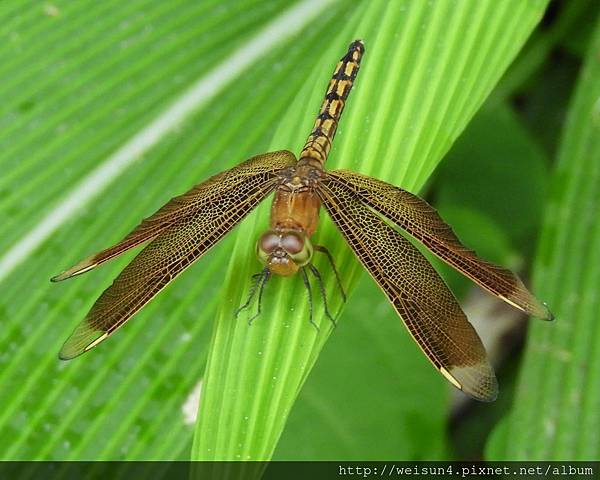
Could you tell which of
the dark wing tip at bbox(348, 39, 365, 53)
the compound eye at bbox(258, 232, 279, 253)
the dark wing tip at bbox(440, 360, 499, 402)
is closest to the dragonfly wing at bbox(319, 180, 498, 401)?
the dark wing tip at bbox(440, 360, 499, 402)

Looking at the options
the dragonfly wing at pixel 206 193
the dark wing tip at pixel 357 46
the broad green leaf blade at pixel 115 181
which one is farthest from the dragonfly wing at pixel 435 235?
the broad green leaf blade at pixel 115 181

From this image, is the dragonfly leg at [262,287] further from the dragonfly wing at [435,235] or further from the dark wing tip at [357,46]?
the dark wing tip at [357,46]

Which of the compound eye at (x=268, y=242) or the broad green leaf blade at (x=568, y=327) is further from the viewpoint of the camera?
the broad green leaf blade at (x=568, y=327)

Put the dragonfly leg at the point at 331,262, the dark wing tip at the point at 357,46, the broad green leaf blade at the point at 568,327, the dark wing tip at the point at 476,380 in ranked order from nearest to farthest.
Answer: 1. the dark wing tip at the point at 476,380
2. the dragonfly leg at the point at 331,262
3. the dark wing tip at the point at 357,46
4. the broad green leaf blade at the point at 568,327

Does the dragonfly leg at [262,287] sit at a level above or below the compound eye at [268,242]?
below

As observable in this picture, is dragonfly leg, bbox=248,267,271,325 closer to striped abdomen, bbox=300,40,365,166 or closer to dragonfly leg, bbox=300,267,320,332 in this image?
dragonfly leg, bbox=300,267,320,332

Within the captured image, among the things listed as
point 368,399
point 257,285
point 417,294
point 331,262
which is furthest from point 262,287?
point 368,399

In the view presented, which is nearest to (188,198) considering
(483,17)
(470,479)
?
(483,17)

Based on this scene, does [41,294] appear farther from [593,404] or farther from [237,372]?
[593,404]
